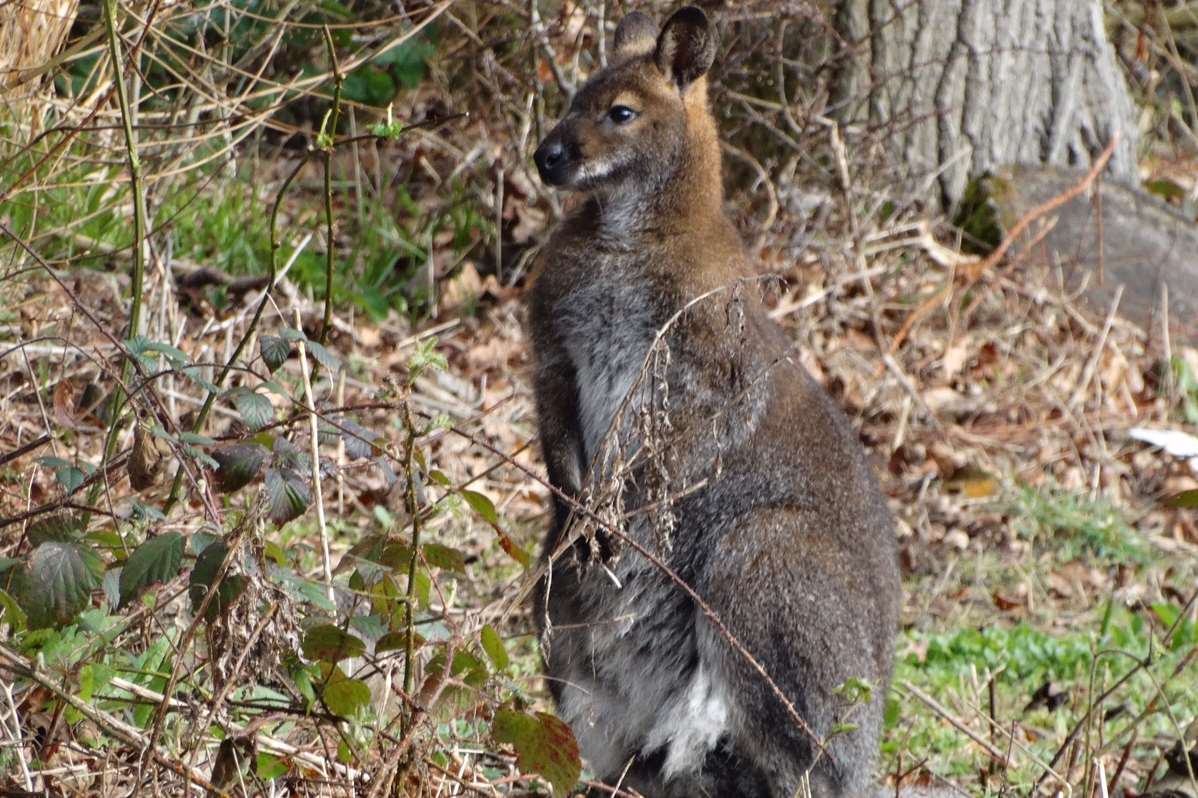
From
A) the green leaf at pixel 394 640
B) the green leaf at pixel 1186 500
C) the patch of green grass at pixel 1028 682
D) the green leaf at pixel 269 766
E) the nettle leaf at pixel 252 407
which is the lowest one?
the patch of green grass at pixel 1028 682

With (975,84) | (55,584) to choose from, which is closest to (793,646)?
(55,584)

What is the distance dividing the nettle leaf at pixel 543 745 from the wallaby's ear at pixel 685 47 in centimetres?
218

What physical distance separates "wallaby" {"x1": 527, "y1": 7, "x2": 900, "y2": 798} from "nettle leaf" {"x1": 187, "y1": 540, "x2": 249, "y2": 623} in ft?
4.29

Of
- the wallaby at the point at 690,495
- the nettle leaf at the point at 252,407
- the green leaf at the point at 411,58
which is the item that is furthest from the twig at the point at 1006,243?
the nettle leaf at the point at 252,407

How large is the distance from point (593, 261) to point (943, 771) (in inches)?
67.1

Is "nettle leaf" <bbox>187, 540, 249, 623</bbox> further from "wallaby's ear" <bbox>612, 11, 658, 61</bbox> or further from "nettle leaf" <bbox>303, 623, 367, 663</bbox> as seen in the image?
"wallaby's ear" <bbox>612, 11, 658, 61</bbox>

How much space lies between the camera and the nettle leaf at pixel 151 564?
2215mm

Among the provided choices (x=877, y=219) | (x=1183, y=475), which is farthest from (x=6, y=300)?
(x=1183, y=475)

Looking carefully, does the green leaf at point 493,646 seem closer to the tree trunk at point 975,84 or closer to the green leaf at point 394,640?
the green leaf at point 394,640

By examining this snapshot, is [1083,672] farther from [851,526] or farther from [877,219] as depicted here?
[877,219]

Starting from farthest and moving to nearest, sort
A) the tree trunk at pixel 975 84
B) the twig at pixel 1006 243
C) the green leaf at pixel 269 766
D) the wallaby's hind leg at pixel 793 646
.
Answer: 1. the tree trunk at pixel 975 84
2. the twig at pixel 1006 243
3. the wallaby's hind leg at pixel 793 646
4. the green leaf at pixel 269 766

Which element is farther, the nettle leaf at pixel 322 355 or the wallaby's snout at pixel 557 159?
the wallaby's snout at pixel 557 159

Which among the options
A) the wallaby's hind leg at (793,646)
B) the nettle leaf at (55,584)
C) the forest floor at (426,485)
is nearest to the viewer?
the nettle leaf at (55,584)

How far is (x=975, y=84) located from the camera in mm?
7492
